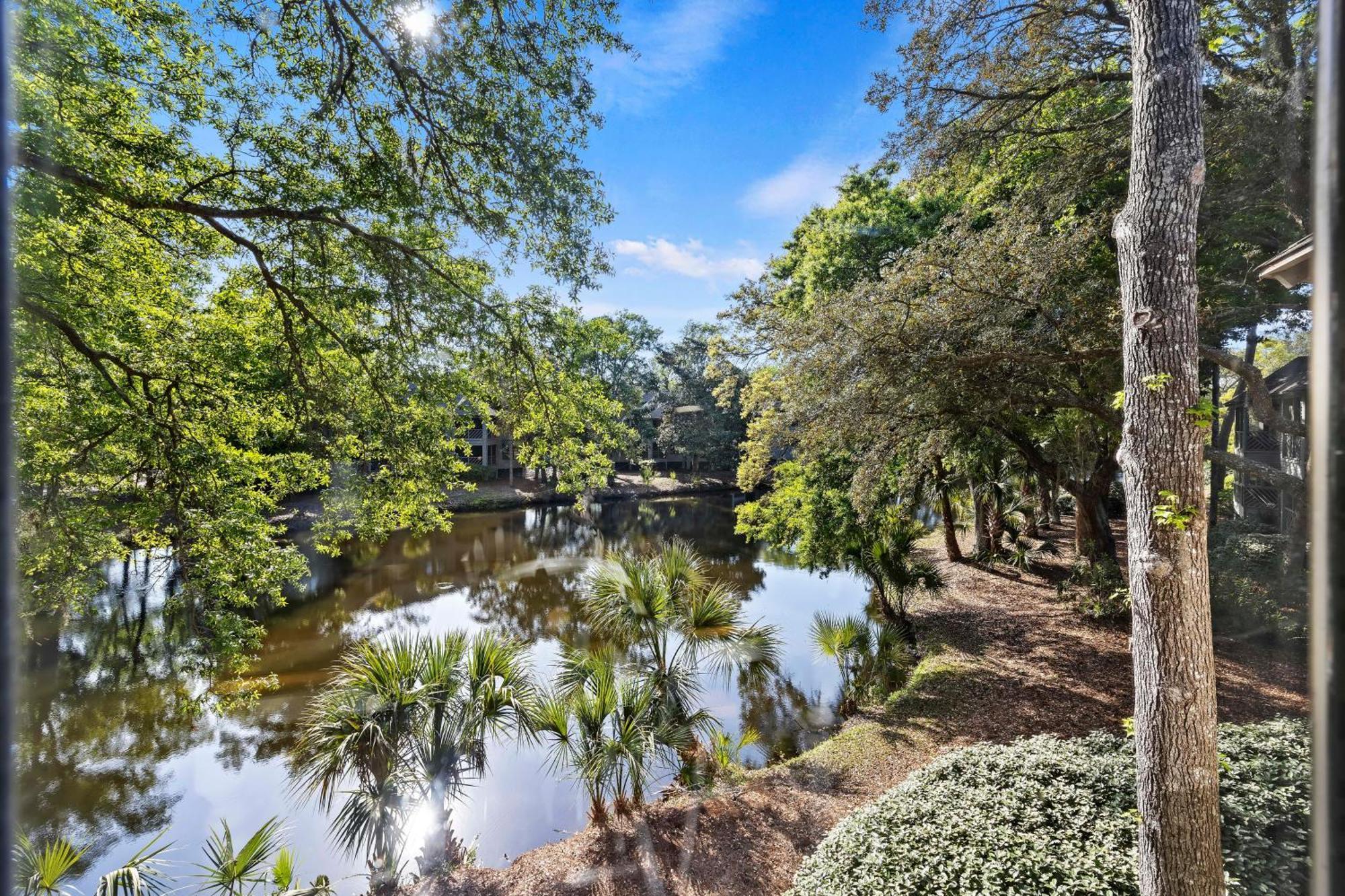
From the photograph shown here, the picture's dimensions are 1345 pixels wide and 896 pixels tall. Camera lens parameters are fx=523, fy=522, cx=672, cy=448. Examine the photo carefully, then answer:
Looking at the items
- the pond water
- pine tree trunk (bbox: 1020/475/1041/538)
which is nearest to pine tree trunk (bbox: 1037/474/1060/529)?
pine tree trunk (bbox: 1020/475/1041/538)

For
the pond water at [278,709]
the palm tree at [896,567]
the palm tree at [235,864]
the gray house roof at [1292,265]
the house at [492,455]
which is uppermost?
the gray house roof at [1292,265]

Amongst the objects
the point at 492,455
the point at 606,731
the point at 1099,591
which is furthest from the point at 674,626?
the point at 492,455

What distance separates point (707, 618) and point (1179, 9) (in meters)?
6.45

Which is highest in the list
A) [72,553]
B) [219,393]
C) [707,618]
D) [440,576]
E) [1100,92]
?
[1100,92]

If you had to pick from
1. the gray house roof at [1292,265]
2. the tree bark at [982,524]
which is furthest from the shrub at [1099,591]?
the gray house roof at [1292,265]

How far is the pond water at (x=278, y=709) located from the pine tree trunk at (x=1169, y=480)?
487 cm

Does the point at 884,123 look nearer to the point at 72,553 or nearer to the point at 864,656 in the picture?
the point at 864,656

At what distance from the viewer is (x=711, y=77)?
5.21 metres

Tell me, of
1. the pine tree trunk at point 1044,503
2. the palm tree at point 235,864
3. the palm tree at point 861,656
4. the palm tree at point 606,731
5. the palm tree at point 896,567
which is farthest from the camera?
the pine tree trunk at point 1044,503

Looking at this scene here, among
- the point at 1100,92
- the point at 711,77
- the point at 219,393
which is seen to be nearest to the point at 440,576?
the point at 219,393

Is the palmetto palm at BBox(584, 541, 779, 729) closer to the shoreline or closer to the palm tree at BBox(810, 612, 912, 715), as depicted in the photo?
the palm tree at BBox(810, 612, 912, 715)

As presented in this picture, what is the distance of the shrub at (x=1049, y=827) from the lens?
3.30 metres

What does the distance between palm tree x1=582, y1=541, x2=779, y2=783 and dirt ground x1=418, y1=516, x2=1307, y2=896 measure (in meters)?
1.06

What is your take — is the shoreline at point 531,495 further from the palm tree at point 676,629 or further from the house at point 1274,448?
the house at point 1274,448
